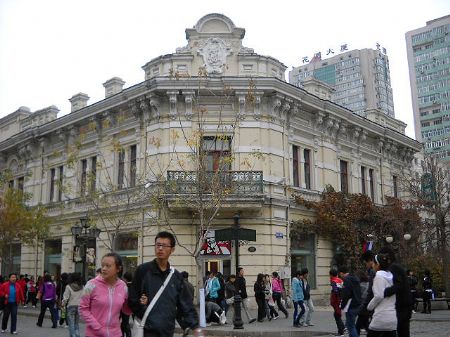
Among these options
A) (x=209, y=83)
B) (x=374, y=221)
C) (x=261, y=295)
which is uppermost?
(x=209, y=83)

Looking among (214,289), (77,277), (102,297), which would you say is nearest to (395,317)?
(102,297)

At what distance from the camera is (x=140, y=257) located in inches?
934

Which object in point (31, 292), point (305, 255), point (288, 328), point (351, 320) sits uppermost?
point (305, 255)

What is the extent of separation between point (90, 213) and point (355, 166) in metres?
15.0

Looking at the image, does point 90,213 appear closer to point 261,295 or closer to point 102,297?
point 261,295

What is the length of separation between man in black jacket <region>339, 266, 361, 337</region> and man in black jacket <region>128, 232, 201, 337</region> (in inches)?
255

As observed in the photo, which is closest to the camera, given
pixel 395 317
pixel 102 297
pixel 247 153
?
pixel 102 297

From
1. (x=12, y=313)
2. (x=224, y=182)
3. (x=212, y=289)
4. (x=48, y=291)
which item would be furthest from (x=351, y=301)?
(x=224, y=182)

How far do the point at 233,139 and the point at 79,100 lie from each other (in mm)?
10901

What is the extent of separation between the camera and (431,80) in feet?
305

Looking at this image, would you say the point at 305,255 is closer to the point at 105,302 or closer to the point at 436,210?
the point at 436,210

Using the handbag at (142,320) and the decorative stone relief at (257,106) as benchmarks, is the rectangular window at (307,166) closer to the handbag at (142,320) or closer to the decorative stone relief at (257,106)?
the decorative stone relief at (257,106)

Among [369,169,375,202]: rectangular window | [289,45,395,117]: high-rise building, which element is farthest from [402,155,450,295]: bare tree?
[289,45,395,117]: high-rise building

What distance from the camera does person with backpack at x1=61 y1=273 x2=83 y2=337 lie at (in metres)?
11.8
